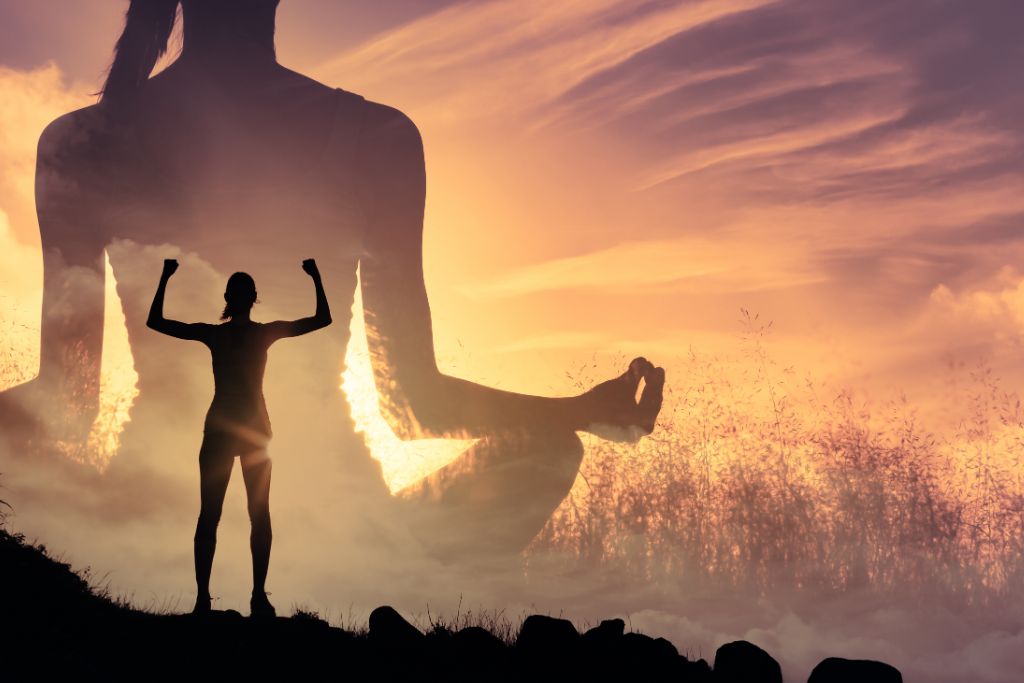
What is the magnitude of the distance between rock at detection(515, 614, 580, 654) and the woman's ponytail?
6938 mm

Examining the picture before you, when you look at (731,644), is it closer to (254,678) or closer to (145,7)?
(254,678)

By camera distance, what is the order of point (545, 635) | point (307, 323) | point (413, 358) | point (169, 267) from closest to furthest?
point (545, 635) → point (307, 323) → point (169, 267) → point (413, 358)

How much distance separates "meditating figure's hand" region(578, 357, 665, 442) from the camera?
11.5 metres

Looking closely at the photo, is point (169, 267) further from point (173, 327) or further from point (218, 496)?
point (218, 496)

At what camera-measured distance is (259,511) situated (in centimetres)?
855

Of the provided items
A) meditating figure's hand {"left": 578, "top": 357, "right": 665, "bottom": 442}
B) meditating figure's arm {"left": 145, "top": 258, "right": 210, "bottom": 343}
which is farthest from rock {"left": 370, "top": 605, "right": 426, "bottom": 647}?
meditating figure's hand {"left": 578, "top": 357, "right": 665, "bottom": 442}

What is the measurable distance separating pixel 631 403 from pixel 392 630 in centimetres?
445

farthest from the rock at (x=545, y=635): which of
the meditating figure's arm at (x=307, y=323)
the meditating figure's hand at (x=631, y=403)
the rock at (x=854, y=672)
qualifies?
the meditating figure's hand at (x=631, y=403)

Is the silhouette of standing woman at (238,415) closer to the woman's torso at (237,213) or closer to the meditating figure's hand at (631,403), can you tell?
the woman's torso at (237,213)

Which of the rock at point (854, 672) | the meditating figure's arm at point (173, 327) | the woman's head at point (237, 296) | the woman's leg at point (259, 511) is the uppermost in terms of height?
the woman's head at point (237, 296)

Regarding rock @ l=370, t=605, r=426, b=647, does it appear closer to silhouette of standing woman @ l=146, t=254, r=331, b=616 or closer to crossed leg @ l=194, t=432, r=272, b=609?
silhouette of standing woman @ l=146, t=254, r=331, b=616

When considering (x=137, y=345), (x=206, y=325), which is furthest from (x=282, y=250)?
(x=206, y=325)

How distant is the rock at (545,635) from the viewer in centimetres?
779

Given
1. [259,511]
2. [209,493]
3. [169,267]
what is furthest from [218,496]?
[169,267]
